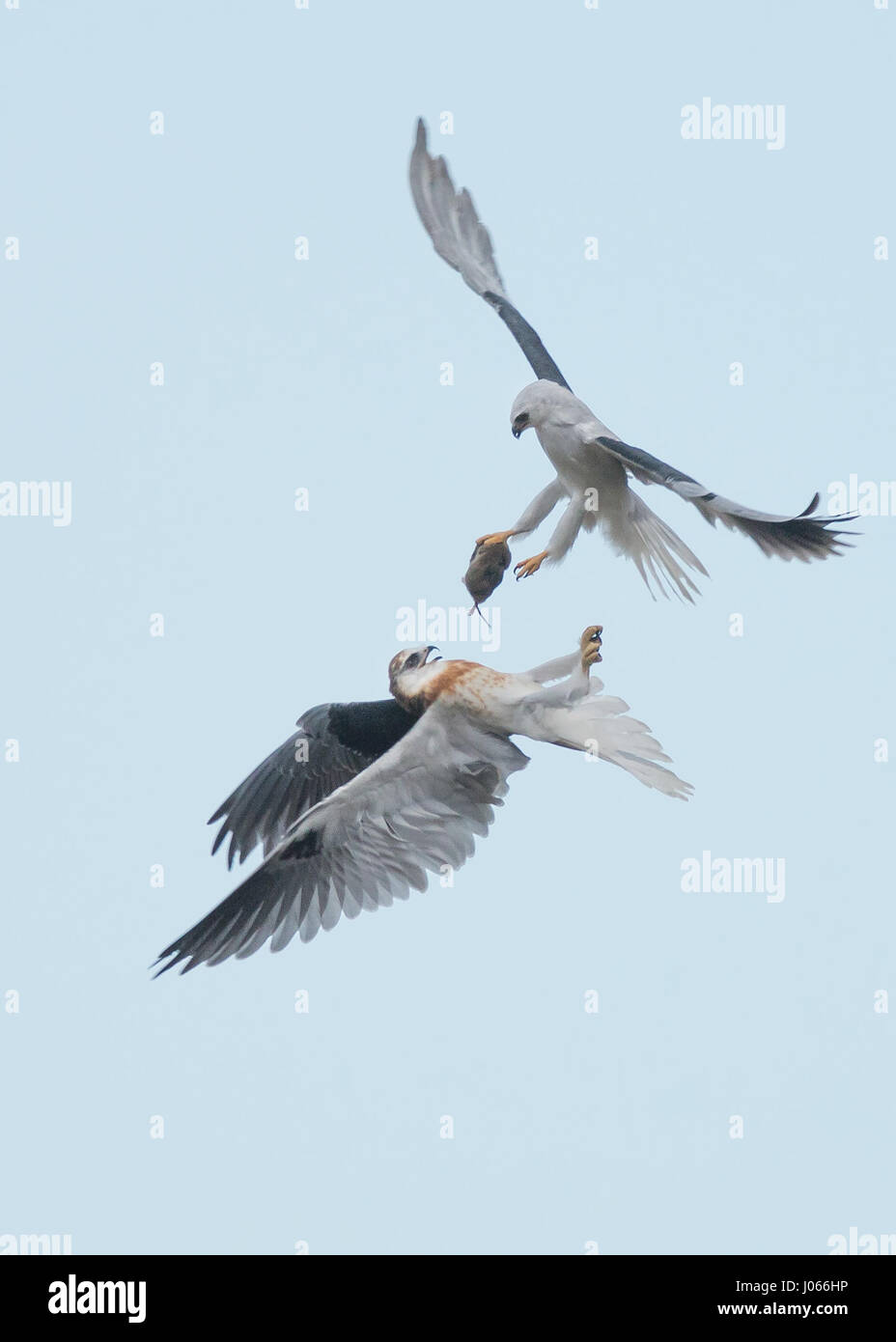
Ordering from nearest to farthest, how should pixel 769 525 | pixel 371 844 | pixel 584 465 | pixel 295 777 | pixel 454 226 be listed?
pixel 769 525
pixel 584 465
pixel 371 844
pixel 295 777
pixel 454 226

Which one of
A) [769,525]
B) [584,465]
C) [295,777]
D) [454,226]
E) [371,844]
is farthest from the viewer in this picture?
[454,226]

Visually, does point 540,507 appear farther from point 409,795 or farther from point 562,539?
point 409,795

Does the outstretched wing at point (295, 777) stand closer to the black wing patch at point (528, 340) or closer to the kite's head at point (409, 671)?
the kite's head at point (409, 671)

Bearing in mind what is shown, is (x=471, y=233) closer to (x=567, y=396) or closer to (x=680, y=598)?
(x=567, y=396)

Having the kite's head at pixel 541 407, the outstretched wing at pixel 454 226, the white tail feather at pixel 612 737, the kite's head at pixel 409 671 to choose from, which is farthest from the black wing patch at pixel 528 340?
the white tail feather at pixel 612 737

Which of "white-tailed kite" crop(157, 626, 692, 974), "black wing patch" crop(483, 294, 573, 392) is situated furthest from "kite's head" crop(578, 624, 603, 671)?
"black wing patch" crop(483, 294, 573, 392)

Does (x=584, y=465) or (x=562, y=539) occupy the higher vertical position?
(x=584, y=465)

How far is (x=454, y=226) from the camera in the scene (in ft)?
30.1

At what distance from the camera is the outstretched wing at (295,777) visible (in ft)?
27.6

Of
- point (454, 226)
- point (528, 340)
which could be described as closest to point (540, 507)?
point (528, 340)

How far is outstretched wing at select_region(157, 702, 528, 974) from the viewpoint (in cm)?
764

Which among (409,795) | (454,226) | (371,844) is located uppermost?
(454,226)

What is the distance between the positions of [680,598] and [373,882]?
1.58 meters

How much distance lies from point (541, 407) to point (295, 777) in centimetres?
189
